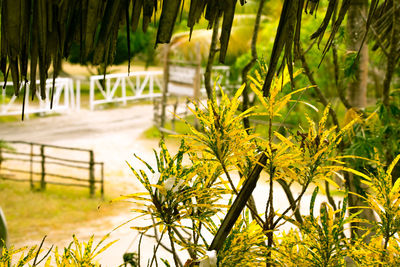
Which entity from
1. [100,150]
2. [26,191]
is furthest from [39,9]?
[100,150]

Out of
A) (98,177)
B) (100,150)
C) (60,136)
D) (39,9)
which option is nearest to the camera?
(39,9)

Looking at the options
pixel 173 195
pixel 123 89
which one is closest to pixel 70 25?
pixel 173 195

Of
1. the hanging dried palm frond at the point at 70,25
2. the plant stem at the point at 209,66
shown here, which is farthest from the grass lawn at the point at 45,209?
the hanging dried palm frond at the point at 70,25

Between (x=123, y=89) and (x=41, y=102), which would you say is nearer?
(x=41, y=102)

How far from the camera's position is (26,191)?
434 centimetres

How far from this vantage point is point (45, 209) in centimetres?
401

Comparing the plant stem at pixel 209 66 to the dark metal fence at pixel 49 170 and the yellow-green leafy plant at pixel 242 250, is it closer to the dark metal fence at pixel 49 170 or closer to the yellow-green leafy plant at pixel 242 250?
the yellow-green leafy plant at pixel 242 250

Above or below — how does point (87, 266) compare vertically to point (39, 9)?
below

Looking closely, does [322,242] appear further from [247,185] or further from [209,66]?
[209,66]

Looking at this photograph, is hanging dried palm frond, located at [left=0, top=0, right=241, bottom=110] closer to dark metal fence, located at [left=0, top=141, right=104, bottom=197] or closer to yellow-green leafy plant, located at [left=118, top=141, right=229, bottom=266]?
yellow-green leafy plant, located at [left=118, top=141, right=229, bottom=266]

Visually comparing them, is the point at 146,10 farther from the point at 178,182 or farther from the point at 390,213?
the point at 390,213

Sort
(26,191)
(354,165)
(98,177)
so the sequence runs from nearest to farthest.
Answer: (354,165) < (26,191) < (98,177)

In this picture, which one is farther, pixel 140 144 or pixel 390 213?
pixel 140 144

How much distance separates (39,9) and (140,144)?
5268 mm
